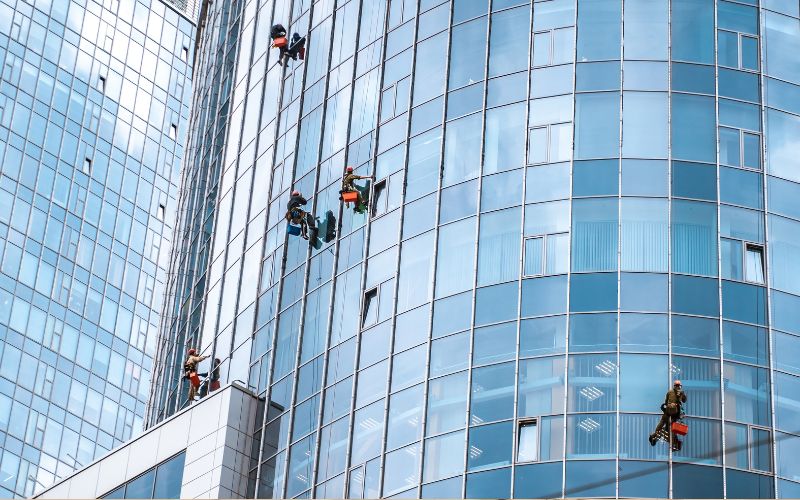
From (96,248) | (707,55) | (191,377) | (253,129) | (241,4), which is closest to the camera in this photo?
(707,55)

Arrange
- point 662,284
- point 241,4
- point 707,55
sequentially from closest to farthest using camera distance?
point 662,284 → point 707,55 → point 241,4

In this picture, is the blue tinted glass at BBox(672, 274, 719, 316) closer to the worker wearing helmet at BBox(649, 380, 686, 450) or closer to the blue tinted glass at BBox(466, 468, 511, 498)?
the worker wearing helmet at BBox(649, 380, 686, 450)

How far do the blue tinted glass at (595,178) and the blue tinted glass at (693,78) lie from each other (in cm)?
355

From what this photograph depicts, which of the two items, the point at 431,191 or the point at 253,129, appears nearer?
the point at 431,191

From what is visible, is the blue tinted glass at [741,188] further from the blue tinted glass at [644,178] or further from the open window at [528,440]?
the open window at [528,440]

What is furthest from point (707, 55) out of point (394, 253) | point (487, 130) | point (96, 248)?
point (96, 248)

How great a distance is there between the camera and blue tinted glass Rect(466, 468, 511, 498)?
165 ft

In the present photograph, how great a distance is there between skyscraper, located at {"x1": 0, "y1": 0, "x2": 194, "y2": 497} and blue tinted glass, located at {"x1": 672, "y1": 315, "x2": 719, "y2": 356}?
61175 millimetres

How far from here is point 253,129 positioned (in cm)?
6981

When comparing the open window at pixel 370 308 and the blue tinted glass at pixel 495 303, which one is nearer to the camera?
the blue tinted glass at pixel 495 303

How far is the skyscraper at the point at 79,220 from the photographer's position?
11044 centimetres

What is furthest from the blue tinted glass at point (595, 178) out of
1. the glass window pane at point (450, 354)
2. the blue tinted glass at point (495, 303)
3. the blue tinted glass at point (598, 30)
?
the glass window pane at point (450, 354)

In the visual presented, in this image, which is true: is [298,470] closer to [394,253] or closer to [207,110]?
[394,253]

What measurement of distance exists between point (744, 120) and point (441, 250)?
1057cm
